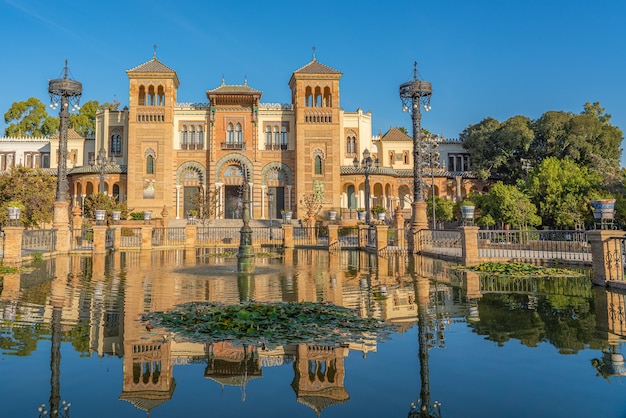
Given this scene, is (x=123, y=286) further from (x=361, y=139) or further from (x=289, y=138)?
(x=361, y=139)

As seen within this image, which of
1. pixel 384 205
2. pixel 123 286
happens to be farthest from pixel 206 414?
pixel 384 205

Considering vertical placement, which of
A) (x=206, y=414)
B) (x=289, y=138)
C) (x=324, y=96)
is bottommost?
(x=206, y=414)

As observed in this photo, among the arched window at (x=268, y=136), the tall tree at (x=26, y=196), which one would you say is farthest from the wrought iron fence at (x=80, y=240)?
the arched window at (x=268, y=136)

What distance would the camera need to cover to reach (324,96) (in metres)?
44.8

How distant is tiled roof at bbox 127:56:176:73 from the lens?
42938 mm

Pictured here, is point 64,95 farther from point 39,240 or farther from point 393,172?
point 393,172

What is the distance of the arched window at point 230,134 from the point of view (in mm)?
44219

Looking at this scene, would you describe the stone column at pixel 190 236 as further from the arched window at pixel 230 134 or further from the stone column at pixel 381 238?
the arched window at pixel 230 134

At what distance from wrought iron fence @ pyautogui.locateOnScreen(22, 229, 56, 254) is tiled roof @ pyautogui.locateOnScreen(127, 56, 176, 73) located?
27523 mm

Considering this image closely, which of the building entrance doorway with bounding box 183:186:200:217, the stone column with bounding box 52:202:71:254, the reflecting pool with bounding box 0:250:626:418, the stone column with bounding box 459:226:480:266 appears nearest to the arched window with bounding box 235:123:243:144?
the building entrance doorway with bounding box 183:186:200:217

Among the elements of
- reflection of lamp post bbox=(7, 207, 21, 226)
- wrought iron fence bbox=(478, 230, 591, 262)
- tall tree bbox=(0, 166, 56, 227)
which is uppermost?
tall tree bbox=(0, 166, 56, 227)

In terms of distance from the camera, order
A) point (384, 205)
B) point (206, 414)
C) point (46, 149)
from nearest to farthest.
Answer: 1. point (206, 414)
2. point (384, 205)
3. point (46, 149)

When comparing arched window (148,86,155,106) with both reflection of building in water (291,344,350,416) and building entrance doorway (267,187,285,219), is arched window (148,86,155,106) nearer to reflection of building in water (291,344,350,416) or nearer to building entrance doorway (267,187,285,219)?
building entrance doorway (267,187,285,219)

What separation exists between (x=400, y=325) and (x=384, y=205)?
39.0m
